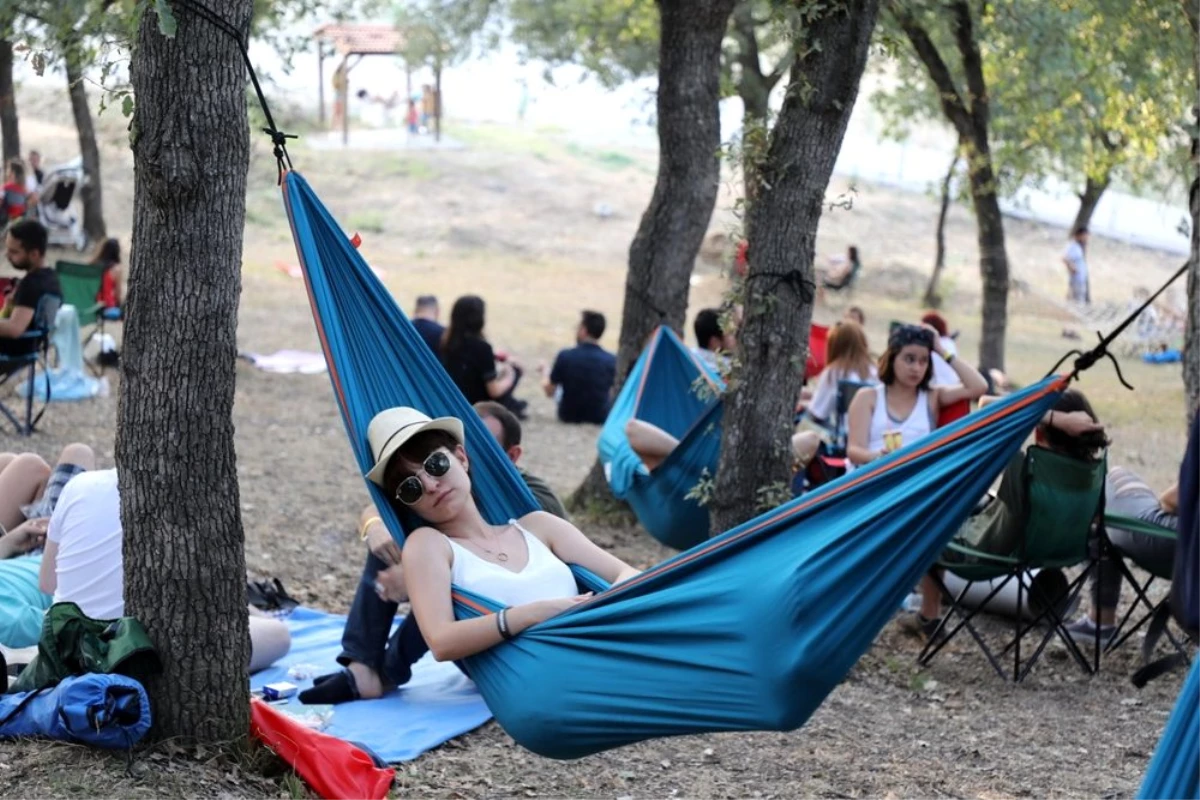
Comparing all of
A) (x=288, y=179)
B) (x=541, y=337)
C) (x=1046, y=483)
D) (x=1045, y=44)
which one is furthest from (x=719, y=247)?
(x=288, y=179)

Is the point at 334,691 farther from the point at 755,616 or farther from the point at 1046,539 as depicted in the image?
the point at 1046,539

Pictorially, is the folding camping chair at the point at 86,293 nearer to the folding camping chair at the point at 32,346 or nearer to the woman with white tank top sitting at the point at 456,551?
the folding camping chair at the point at 32,346

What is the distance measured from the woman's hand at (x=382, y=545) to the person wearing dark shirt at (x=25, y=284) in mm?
3843

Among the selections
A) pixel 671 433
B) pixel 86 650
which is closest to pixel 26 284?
Result: pixel 671 433

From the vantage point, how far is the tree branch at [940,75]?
9258mm

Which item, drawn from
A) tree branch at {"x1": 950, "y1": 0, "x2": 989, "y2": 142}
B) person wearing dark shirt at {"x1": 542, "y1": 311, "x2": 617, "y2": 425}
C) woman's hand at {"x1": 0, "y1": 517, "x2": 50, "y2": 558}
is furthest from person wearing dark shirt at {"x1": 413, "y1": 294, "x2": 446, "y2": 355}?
woman's hand at {"x1": 0, "y1": 517, "x2": 50, "y2": 558}

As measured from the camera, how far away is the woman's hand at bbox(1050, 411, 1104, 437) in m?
4.55

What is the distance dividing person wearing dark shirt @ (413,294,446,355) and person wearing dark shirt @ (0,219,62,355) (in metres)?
1.90

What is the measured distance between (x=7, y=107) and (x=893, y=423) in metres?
9.58

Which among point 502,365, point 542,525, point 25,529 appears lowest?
point 502,365

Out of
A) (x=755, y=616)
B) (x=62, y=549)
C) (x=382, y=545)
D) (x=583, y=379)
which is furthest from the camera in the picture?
(x=583, y=379)

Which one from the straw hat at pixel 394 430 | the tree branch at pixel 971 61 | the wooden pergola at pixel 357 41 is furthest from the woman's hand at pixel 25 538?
the wooden pergola at pixel 357 41

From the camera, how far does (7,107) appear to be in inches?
488

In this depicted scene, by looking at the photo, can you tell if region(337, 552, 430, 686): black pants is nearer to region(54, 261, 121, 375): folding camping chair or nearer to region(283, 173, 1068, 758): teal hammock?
region(283, 173, 1068, 758): teal hammock
